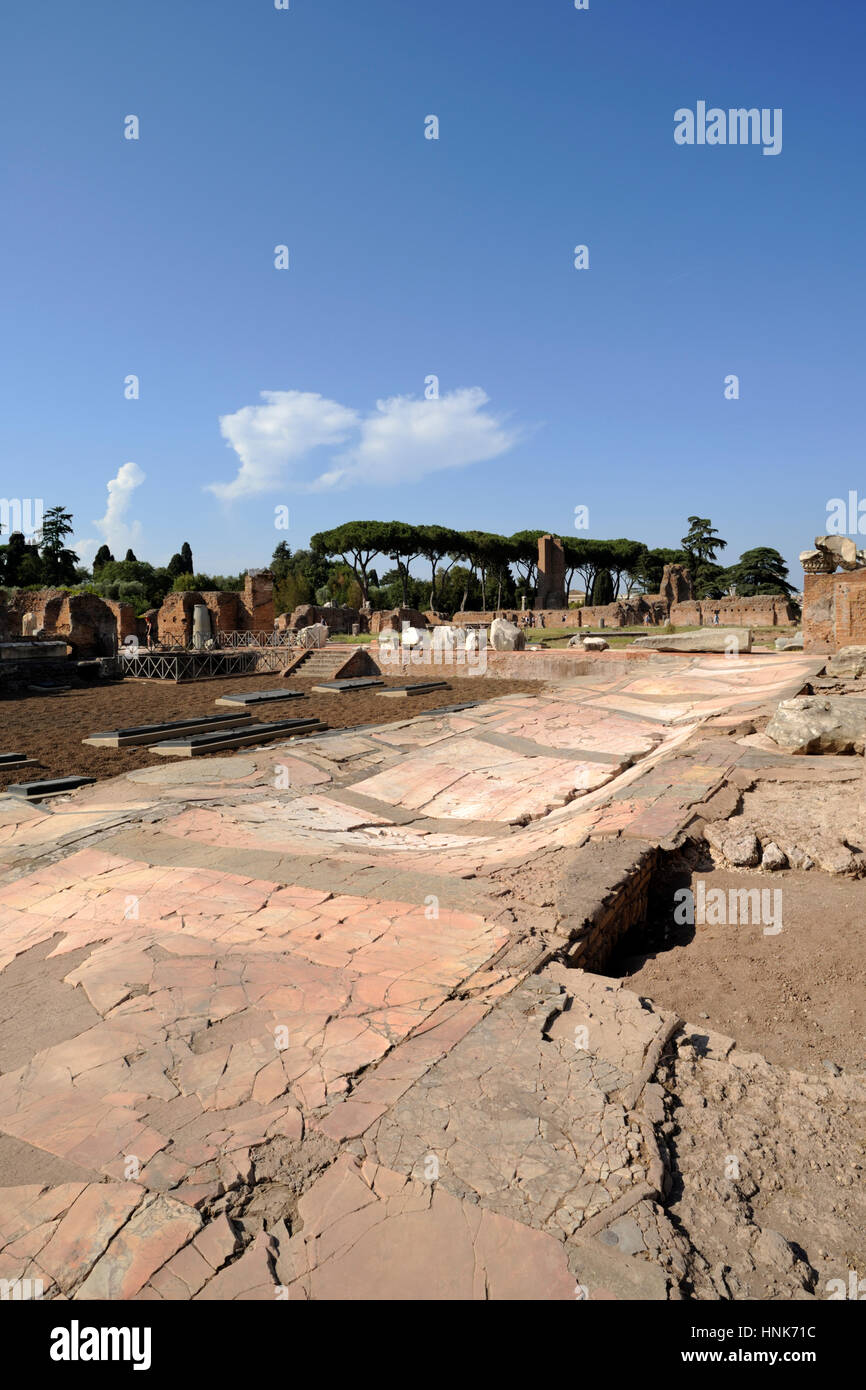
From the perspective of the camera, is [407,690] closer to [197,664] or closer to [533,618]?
[197,664]

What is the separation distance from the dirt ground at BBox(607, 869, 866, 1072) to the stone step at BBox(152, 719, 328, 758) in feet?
20.0

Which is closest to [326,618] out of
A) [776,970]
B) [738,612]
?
[738,612]

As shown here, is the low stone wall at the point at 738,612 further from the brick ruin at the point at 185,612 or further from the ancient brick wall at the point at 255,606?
the brick ruin at the point at 185,612

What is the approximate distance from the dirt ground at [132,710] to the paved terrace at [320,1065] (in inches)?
112

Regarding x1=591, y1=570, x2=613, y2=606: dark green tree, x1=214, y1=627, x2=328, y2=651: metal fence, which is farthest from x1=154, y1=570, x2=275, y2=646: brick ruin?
x1=591, y1=570, x2=613, y2=606: dark green tree

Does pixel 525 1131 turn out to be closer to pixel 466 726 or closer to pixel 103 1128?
pixel 103 1128

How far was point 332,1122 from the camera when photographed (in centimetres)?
222

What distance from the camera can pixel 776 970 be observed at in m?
3.66

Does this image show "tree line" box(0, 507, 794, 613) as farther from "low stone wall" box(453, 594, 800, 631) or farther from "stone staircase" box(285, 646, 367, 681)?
"stone staircase" box(285, 646, 367, 681)

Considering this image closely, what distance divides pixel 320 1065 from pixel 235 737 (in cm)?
724

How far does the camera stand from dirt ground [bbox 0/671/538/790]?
8.43 m

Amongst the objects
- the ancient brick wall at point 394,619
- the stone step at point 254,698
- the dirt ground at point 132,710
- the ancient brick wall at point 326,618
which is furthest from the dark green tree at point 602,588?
the stone step at point 254,698
